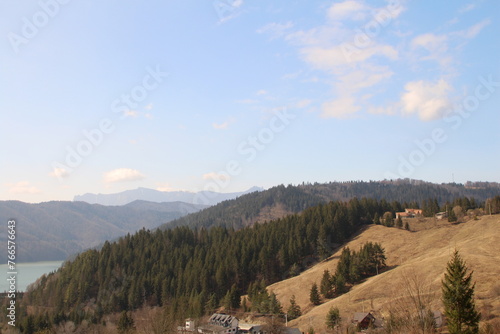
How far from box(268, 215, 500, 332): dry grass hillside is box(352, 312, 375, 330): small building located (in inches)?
85.3

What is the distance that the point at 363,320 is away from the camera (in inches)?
1740

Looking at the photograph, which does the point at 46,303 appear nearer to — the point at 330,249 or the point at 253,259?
the point at 253,259

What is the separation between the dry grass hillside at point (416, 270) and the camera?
155ft

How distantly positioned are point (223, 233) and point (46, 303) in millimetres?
50753

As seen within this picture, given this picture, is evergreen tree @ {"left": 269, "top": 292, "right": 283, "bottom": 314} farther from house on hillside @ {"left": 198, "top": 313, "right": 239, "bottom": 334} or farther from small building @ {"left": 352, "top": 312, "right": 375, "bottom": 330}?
small building @ {"left": 352, "top": 312, "right": 375, "bottom": 330}

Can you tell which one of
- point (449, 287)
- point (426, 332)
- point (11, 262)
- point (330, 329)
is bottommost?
point (330, 329)

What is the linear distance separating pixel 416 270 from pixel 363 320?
1899 centimetres

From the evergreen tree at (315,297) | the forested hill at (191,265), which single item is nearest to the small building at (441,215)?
the forested hill at (191,265)

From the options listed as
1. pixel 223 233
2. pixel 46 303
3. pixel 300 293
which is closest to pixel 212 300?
pixel 300 293

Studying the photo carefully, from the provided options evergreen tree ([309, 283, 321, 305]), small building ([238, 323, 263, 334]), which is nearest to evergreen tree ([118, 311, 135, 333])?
small building ([238, 323, 263, 334])

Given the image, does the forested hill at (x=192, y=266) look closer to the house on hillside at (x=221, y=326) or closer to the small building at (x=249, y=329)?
the house on hillside at (x=221, y=326)

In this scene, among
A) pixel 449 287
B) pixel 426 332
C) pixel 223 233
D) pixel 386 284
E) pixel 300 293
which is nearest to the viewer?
pixel 426 332

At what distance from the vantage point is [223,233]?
118 metres

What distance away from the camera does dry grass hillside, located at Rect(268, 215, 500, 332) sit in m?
47.3
